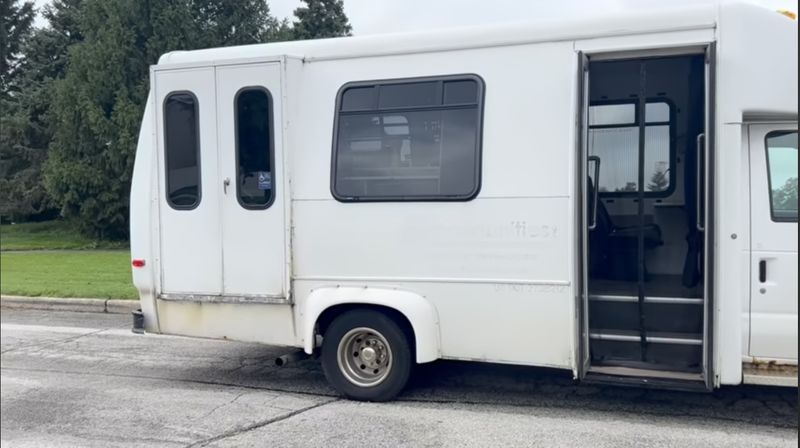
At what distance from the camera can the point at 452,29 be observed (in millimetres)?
5113

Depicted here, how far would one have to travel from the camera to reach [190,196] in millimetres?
5633

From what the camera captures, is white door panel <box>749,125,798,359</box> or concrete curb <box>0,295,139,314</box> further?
concrete curb <box>0,295,139,314</box>

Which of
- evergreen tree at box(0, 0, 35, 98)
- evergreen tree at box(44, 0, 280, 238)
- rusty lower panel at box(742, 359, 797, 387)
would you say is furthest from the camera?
rusty lower panel at box(742, 359, 797, 387)

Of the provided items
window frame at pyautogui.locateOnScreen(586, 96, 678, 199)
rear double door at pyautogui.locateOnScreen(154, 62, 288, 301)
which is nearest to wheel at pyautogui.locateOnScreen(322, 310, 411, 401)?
rear double door at pyautogui.locateOnScreen(154, 62, 288, 301)

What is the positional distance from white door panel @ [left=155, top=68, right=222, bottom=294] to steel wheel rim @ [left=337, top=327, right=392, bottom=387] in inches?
44.6

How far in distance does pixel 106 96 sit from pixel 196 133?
8.92 ft

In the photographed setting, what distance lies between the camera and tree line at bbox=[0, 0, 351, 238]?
1.95m

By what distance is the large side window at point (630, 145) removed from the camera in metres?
5.40

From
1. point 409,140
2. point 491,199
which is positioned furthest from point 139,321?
point 491,199

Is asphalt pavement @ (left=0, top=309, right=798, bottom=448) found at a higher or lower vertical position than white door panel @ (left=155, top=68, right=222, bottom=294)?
lower

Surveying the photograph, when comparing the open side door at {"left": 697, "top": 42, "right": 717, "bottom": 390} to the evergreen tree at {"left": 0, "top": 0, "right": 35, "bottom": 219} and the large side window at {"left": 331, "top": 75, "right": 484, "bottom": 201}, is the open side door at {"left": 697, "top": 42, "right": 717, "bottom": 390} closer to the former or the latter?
the large side window at {"left": 331, "top": 75, "right": 484, "bottom": 201}

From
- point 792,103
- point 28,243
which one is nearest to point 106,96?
point 28,243

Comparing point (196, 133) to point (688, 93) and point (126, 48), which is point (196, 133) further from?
point (688, 93)

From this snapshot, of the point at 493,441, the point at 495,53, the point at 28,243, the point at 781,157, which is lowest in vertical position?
the point at 493,441
